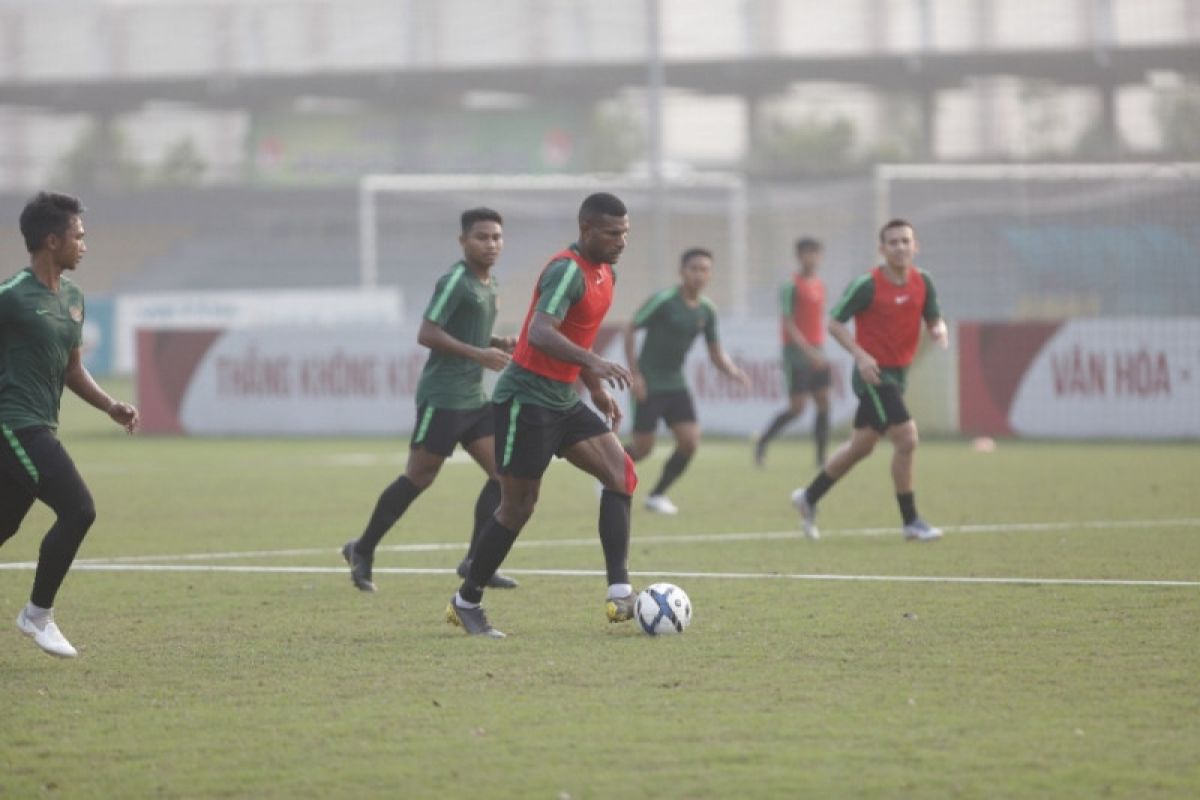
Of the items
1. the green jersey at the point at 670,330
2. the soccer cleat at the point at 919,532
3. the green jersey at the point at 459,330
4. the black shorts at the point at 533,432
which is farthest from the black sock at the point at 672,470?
the black shorts at the point at 533,432

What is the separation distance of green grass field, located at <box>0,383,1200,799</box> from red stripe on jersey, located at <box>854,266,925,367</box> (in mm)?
1380

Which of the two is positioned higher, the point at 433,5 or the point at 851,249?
the point at 433,5

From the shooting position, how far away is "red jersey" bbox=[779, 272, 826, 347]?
850 inches

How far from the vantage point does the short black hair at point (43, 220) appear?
912 cm

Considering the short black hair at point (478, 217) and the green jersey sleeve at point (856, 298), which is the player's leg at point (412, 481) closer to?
the short black hair at point (478, 217)

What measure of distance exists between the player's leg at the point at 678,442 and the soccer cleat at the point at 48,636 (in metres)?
8.18

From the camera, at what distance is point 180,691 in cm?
832

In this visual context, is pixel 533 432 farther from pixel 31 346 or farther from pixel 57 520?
pixel 31 346

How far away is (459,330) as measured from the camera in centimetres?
1166

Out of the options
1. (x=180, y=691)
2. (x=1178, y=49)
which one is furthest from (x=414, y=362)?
(x=180, y=691)

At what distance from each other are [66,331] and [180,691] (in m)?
1.99

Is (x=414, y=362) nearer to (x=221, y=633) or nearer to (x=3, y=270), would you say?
(x=221, y=633)

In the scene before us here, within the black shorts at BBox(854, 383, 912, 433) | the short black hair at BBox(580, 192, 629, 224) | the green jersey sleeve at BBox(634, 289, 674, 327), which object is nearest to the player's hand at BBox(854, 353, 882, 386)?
the black shorts at BBox(854, 383, 912, 433)

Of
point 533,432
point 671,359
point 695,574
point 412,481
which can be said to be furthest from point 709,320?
point 533,432
